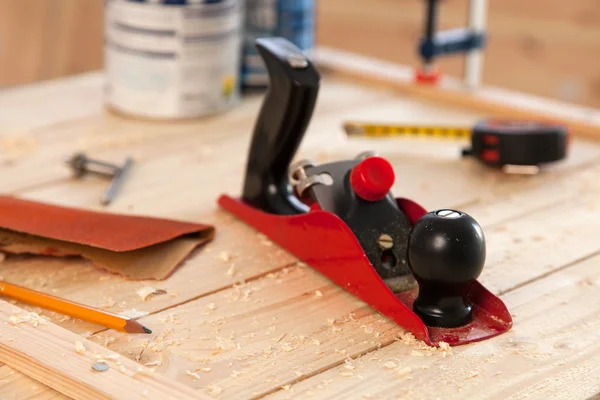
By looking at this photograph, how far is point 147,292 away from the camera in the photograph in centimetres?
94

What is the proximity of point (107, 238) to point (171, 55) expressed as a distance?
20.5 inches

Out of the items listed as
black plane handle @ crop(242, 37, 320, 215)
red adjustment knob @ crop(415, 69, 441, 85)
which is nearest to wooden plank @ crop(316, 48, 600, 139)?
red adjustment knob @ crop(415, 69, 441, 85)

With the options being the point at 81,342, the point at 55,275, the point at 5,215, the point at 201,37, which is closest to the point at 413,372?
the point at 81,342

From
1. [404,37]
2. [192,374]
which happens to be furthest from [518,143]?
[404,37]

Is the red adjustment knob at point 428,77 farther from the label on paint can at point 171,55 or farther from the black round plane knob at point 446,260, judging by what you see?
the black round plane knob at point 446,260

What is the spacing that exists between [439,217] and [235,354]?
222 mm

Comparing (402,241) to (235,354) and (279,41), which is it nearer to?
(235,354)

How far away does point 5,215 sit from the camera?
41.6 inches

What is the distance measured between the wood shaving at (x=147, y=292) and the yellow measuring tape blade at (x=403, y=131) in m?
0.56

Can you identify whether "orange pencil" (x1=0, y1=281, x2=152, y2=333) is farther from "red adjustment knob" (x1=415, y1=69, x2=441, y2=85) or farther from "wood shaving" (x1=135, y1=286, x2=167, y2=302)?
"red adjustment knob" (x1=415, y1=69, x2=441, y2=85)

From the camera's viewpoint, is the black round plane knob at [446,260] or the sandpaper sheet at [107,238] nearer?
the black round plane knob at [446,260]

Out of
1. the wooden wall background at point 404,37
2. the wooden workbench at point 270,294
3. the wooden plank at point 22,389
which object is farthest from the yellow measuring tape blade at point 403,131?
the wooden wall background at point 404,37

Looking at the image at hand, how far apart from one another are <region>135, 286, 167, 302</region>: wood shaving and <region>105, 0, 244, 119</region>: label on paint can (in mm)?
590

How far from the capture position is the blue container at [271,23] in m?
1.59
